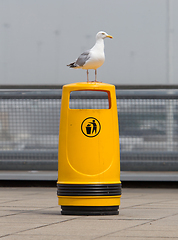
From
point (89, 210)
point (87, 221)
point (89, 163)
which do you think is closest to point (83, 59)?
point (89, 163)

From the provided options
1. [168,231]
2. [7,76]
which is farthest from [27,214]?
[7,76]

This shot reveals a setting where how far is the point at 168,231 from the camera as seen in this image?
4.02m

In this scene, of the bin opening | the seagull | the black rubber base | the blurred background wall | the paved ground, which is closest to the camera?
the paved ground


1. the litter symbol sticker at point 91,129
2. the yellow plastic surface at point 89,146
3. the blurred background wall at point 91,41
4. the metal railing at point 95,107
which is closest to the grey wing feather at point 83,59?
the yellow plastic surface at point 89,146

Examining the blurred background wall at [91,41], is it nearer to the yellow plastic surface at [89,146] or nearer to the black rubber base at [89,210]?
the yellow plastic surface at [89,146]

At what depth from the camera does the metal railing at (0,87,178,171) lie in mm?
7711

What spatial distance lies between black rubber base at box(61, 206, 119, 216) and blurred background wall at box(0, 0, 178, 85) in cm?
282

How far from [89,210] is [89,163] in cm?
44

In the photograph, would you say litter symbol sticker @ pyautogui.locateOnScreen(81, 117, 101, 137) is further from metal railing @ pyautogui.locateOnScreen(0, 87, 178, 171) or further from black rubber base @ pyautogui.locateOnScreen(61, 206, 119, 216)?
metal railing @ pyautogui.locateOnScreen(0, 87, 178, 171)

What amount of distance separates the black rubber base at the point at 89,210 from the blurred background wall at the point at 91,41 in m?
2.82

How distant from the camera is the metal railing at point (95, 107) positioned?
25.3 feet

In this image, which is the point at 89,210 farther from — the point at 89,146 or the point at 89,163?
the point at 89,146

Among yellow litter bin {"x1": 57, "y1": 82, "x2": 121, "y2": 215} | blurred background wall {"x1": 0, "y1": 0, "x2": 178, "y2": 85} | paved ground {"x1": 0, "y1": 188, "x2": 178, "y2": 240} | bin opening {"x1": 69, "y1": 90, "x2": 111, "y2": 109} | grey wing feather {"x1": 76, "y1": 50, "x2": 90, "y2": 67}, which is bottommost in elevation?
paved ground {"x1": 0, "y1": 188, "x2": 178, "y2": 240}

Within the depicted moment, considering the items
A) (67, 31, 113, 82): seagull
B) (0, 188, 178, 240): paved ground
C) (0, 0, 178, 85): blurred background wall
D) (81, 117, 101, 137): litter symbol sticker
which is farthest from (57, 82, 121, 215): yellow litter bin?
(0, 0, 178, 85): blurred background wall
